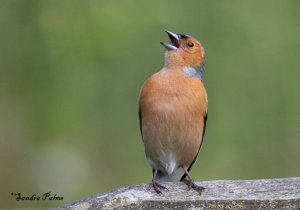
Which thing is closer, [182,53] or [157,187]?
[157,187]

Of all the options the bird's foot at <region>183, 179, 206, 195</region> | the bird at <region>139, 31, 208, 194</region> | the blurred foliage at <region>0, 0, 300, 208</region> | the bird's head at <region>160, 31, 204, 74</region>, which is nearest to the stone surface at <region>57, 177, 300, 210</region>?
the bird's foot at <region>183, 179, 206, 195</region>

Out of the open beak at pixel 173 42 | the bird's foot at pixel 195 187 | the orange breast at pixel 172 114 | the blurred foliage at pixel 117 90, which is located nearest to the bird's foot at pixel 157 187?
the bird's foot at pixel 195 187

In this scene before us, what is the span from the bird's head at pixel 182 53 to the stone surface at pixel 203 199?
210 cm

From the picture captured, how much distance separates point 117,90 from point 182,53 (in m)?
3.24

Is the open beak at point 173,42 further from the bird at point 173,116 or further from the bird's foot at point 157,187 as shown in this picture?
the bird's foot at point 157,187

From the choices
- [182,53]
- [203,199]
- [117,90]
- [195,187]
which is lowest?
[117,90]

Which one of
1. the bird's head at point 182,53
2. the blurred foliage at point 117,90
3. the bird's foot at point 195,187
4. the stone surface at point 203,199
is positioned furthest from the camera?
the blurred foliage at point 117,90

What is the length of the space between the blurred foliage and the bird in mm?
2705

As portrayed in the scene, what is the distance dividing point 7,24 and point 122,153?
235 centimetres

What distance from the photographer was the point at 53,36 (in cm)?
1053

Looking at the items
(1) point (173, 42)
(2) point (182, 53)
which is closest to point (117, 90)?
(1) point (173, 42)

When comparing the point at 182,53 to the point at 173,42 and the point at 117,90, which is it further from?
the point at 117,90

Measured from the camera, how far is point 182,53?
6578mm

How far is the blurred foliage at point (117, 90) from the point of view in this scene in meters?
9.28
